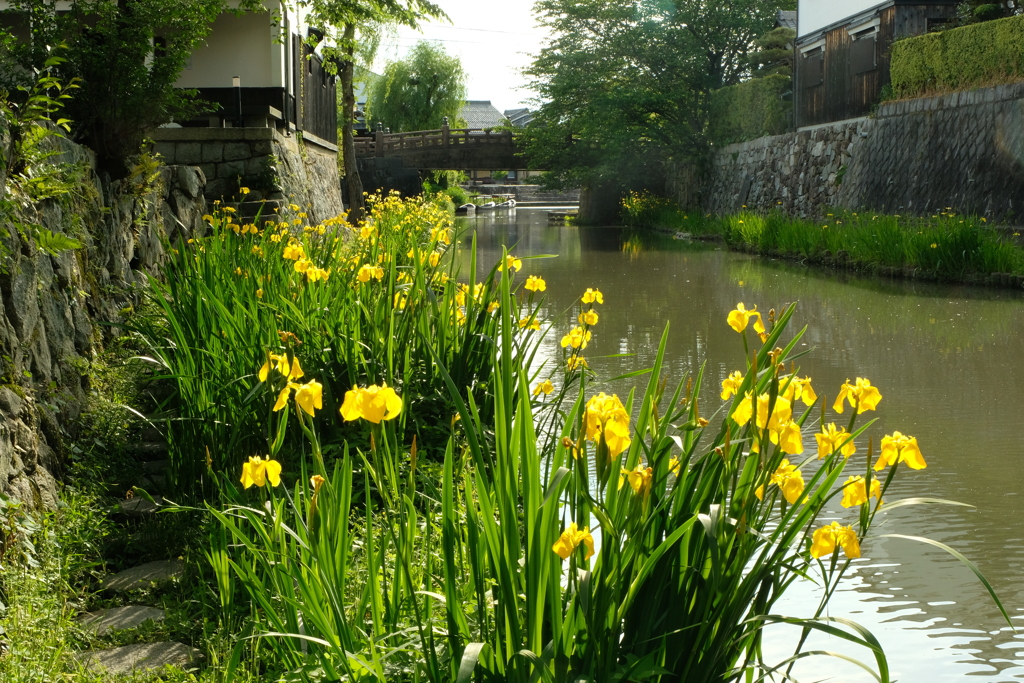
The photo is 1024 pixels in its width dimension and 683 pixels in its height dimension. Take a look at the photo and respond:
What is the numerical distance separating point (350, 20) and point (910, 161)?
818 cm

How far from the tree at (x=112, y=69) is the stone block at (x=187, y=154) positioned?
16.0 feet

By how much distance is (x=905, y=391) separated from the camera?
17.4ft

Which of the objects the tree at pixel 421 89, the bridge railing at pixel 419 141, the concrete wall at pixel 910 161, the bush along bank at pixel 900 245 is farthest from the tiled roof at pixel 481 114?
the bush along bank at pixel 900 245

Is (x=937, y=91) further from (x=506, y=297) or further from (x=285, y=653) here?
(x=285, y=653)

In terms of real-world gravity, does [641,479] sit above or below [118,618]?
above

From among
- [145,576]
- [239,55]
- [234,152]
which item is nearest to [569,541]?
[145,576]

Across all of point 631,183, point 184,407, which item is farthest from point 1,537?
point 631,183

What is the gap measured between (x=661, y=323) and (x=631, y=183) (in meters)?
20.4

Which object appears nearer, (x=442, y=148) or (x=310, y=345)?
(x=310, y=345)

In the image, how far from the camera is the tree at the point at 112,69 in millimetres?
5227

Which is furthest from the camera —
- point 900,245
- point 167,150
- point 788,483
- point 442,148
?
point 442,148

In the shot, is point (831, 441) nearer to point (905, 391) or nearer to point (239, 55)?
point (905, 391)

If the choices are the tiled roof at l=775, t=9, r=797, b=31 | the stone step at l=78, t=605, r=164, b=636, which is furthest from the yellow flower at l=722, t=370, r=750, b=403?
the tiled roof at l=775, t=9, r=797, b=31

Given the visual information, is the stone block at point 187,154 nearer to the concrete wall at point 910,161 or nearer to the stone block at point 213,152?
the stone block at point 213,152
